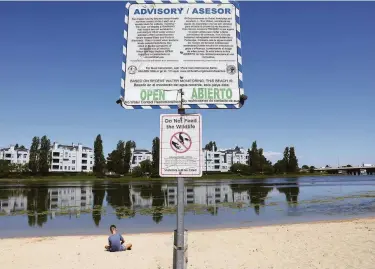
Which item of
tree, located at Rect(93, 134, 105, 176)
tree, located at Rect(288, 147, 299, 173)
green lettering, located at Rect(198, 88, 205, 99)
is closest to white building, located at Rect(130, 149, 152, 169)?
tree, located at Rect(93, 134, 105, 176)

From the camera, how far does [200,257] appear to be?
1434cm

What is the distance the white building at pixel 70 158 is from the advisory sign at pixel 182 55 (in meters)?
159

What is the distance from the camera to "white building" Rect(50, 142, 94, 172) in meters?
154

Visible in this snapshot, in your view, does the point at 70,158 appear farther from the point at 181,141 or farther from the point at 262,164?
the point at 181,141

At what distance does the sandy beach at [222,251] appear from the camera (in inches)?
515

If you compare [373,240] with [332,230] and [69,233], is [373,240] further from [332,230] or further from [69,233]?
[69,233]

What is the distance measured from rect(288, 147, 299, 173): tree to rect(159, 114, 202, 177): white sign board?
189 metres

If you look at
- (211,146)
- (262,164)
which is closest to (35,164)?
(211,146)

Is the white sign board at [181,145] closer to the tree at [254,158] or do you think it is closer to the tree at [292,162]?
the tree at [254,158]

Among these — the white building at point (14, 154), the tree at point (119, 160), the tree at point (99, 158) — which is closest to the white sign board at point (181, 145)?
the tree at point (99, 158)

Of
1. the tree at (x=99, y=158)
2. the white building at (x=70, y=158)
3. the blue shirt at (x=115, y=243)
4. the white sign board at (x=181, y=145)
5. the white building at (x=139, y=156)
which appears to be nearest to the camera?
the white sign board at (x=181, y=145)

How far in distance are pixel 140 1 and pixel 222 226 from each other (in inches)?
944

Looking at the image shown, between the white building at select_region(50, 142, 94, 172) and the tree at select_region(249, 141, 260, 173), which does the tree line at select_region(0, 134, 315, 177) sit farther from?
the white building at select_region(50, 142, 94, 172)

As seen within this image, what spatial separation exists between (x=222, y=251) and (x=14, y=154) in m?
163
